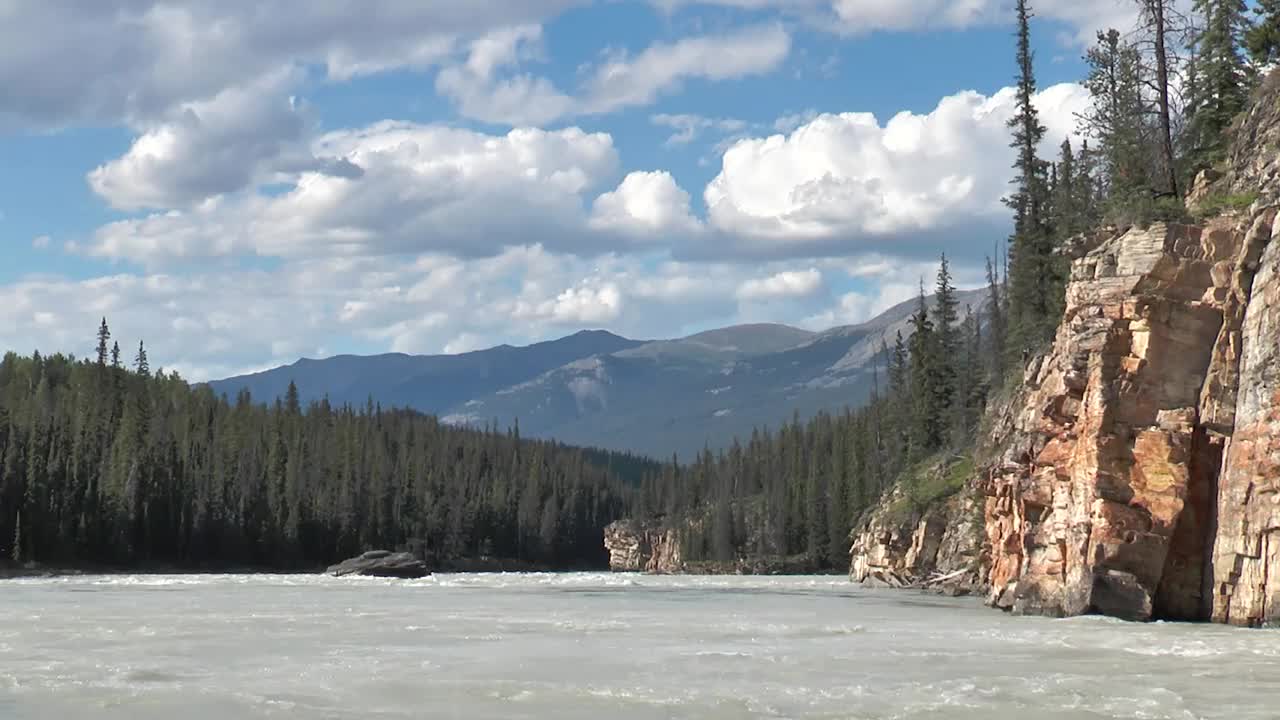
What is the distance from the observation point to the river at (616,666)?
2189 cm

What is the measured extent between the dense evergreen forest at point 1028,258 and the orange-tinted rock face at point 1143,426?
2.66 meters

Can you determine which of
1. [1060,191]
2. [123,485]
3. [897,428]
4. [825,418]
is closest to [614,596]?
[1060,191]

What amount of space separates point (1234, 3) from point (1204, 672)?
46034 millimetres

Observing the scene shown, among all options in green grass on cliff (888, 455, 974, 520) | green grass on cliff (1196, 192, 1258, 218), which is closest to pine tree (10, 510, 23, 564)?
green grass on cliff (888, 455, 974, 520)

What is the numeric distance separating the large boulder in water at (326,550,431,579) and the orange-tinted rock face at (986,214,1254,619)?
62.1 metres

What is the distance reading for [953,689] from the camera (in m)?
24.2

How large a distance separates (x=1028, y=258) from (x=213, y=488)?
99.2 meters

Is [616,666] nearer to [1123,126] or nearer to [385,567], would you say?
[1123,126]

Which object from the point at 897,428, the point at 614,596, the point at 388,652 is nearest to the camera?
the point at 388,652

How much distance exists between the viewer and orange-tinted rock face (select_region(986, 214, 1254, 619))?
39781 mm

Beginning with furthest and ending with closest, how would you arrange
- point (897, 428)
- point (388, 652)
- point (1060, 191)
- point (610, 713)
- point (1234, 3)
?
point (897, 428)
point (1060, 191)
point (1234, 3)
point (388, 652)
point (610, 713)

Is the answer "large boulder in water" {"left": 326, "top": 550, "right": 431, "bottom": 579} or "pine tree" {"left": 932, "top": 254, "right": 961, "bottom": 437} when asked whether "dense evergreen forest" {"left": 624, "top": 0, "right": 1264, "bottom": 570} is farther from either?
"large boulder in water" {"left": 326, "top": 550, "right": 431, "bottom": 579}

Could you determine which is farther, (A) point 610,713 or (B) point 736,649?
(B) point 736,649

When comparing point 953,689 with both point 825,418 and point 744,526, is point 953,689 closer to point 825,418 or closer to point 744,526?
point 744,526
